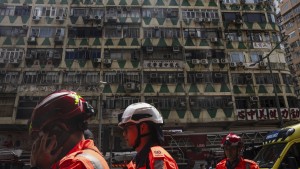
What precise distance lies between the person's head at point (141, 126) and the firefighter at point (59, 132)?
3.36 feet

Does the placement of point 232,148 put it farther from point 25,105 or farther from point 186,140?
point 25,105

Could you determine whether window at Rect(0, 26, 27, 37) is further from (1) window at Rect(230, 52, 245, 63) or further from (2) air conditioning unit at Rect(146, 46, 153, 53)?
(1) window at Rect(230, 52, 245, 63)

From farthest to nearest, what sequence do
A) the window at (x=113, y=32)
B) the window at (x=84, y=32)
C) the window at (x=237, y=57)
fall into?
1. the window at (x=237, y=57)
2. the window at (x=113, y=32)
3. the window at (x=84, y=32)

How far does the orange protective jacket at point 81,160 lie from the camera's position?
4.69 ft

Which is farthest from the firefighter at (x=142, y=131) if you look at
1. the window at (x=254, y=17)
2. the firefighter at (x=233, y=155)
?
the window at (x=254, y=17)

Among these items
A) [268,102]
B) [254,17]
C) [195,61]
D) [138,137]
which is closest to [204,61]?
[195,61]

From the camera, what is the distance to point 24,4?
85.8ft

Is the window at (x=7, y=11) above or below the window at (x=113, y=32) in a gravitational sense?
above

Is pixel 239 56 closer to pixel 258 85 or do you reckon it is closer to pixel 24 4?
pixel 258 85

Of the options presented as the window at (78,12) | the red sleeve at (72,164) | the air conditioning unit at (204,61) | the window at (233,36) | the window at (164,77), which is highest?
the window at (78,12)

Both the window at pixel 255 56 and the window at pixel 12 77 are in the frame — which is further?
the window at pixel 255 56

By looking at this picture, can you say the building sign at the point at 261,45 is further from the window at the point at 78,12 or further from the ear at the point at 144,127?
the ear at the point at 144,127

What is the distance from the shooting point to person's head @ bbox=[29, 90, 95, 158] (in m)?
1.67

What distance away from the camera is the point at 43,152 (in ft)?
5.32
